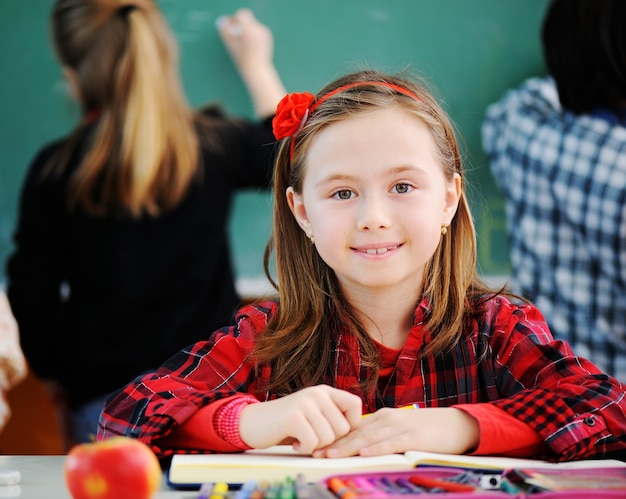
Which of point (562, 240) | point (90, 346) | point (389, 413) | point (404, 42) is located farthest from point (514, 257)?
point (389, 413)

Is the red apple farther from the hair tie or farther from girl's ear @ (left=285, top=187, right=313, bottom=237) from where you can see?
the hair tie

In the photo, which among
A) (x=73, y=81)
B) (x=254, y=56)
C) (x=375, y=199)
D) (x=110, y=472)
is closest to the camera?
(x=110, y=472)

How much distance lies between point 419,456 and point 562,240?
3.94 feet

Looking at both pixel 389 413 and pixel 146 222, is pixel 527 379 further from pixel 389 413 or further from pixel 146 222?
pixel 146 222

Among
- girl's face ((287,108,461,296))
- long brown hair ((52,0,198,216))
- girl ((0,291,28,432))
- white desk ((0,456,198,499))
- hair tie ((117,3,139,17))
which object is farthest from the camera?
hair tie ((117,3,139,17))

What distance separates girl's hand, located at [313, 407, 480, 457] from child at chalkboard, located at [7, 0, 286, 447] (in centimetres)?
123

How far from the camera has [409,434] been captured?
993 mm

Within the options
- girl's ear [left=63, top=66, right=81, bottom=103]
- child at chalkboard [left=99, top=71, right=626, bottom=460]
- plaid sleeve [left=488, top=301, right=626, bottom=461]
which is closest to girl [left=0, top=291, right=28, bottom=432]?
girl's ear [left=63, top=66, right=81, bottom=103]

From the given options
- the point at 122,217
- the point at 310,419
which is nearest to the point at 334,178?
the point at 310,419

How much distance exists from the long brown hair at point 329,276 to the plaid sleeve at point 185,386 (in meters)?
0.03

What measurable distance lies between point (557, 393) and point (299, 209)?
1.46 feet

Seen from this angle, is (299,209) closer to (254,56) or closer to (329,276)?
(329,276)

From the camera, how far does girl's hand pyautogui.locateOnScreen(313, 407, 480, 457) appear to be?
3.19ft

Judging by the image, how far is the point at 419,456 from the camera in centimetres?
93
